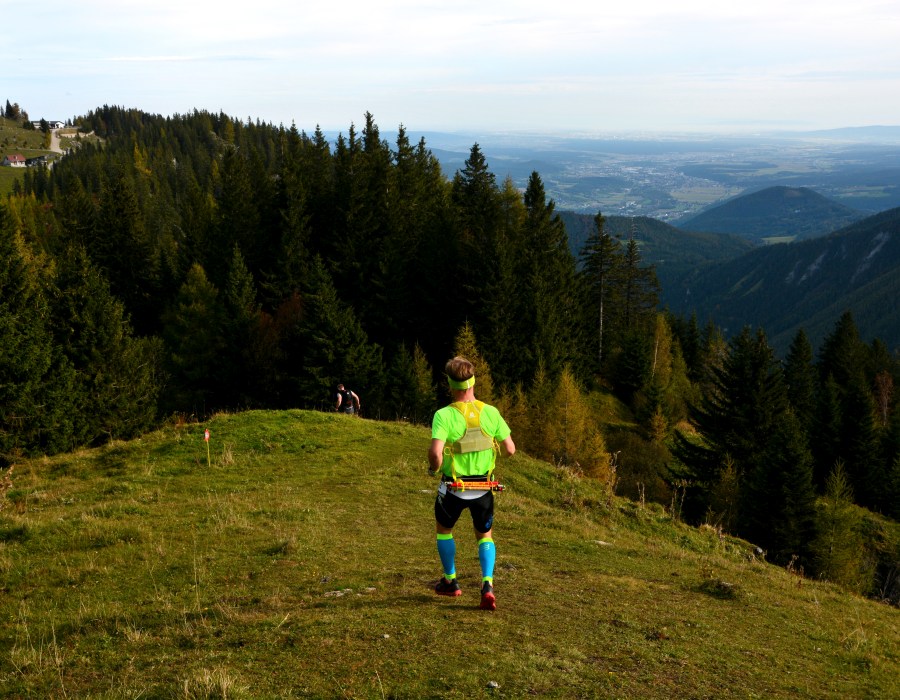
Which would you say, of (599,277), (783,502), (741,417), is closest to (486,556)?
(783,502)

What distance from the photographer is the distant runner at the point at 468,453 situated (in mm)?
7281

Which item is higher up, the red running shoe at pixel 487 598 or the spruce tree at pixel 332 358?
the red running shoe at pixel 487 598

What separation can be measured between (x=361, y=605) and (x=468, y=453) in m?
2.44

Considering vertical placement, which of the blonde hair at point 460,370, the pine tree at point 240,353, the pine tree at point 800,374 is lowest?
the pine tree at point 800,374

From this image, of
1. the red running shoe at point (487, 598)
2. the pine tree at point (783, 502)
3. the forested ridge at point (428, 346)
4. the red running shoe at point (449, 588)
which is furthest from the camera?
the forested ridge at point (428, 346)

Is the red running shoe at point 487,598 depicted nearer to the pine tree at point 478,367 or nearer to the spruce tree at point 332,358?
the pine tree at point 478,367

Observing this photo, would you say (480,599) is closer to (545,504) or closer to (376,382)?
(545,504)

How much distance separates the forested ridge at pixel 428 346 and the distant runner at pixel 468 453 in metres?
16.2

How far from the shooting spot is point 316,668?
5734 mm

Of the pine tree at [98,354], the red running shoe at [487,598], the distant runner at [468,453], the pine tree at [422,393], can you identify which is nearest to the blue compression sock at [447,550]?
the distant runner at [468,453]

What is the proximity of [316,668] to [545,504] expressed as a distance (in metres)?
13.2

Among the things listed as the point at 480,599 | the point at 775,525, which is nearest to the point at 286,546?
the point at 480,599

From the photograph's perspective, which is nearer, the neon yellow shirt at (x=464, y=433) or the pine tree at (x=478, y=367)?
the neon yellow shirt at (x=464, y=433)

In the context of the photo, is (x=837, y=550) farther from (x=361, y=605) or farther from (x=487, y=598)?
(x=361, y=605)
